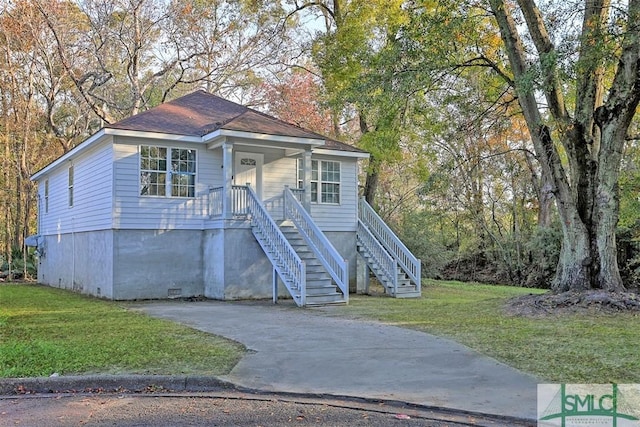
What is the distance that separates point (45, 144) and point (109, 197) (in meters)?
19.9

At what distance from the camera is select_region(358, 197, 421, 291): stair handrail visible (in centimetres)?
1588

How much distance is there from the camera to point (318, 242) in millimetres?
14203

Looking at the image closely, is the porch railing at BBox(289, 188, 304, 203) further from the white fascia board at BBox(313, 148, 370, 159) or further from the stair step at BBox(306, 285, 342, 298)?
the stair step at BBox(306, 285, 342, 298)

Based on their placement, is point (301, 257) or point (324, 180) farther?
point (324, 180)

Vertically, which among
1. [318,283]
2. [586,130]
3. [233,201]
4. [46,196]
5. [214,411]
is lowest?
[214,411]

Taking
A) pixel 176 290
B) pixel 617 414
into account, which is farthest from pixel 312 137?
pixel 617 414

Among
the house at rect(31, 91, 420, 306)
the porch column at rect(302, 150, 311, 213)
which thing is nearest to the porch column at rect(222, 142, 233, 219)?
the house at rect(31, 91, 420, 306)

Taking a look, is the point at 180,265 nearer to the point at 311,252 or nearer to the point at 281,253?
the point at 281,253

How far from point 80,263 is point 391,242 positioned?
9.54 m

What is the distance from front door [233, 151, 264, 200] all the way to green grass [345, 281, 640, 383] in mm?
5358

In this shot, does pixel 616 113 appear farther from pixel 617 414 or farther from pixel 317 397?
pixel 317 397

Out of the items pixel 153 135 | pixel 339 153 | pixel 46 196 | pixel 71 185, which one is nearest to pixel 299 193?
pixel 339 153

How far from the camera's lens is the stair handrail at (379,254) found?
1539 centimetres

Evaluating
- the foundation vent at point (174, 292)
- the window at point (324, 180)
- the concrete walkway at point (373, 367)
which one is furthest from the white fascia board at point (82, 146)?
the concrete walkway at point (373, 367)
